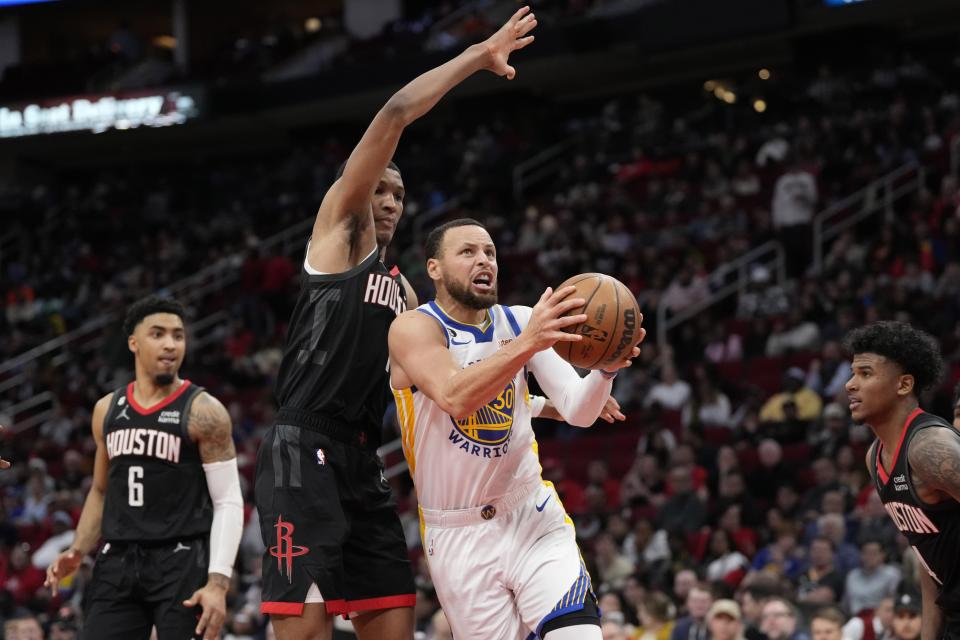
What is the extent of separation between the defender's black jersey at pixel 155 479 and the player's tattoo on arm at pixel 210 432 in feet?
0.14

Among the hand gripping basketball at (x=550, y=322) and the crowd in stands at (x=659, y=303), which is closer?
the hand gripping basketball at (x=550, y=322)

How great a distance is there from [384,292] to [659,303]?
36.5 ft

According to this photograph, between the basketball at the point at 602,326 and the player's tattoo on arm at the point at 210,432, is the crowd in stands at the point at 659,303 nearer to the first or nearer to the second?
the player's tattoo on arm at the point at 210,432

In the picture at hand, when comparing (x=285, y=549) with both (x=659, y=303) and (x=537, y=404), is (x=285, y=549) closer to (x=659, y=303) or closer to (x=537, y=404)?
(x=537, y=404)

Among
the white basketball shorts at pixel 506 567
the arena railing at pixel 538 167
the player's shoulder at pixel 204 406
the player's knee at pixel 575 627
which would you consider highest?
the arena railing at pixel 538 167

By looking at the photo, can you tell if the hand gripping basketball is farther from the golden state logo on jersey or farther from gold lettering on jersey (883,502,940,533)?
gold lettering on jersey (883,502,940,533)

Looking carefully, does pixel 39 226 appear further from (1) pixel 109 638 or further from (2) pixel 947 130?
(1) pixel 109 638

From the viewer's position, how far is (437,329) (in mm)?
4809

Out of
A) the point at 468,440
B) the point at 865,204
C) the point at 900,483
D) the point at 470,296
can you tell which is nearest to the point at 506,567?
the point at 468,440

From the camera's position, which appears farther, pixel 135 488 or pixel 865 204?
pixel 865 204

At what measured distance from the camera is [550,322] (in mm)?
4258

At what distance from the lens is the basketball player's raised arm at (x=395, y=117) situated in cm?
476

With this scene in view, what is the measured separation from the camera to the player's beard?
191 inches

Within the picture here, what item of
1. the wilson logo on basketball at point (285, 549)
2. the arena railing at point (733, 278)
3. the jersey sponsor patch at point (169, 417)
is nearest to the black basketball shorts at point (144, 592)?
the jersey sponsor patch at point (169, 417)
